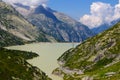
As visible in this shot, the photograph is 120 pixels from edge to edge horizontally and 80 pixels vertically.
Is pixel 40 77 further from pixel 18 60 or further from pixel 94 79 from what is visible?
pixel 94 79

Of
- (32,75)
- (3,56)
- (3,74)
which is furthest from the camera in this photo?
(3,56)

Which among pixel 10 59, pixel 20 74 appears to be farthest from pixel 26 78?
pixel 10 59

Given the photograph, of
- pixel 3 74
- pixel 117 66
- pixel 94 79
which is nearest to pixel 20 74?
pixel 3 74

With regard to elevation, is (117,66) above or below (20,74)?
above

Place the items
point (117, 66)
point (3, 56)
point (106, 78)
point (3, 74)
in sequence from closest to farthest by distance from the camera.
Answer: point (3, 74)
point (3, 56)
point (106, 78)
point (117, 66)

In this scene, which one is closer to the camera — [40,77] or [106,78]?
[40,77]

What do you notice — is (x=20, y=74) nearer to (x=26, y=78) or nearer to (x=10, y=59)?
(x=26, y=78)

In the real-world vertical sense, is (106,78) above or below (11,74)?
above

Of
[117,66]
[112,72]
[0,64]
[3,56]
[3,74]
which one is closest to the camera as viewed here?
[3,74]

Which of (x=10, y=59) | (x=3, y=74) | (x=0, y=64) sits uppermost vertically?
(x=10, y=59)
